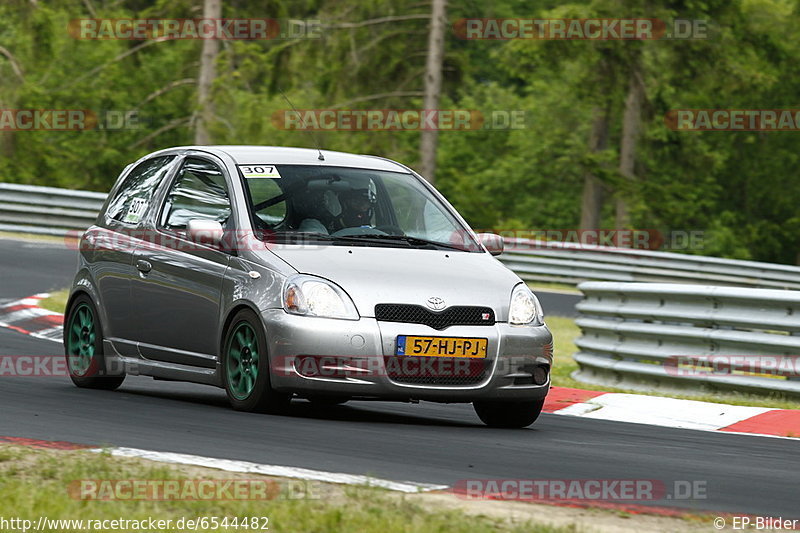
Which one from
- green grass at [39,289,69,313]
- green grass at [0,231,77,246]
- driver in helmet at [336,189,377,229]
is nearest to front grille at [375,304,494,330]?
driver in helmet at [336,189,377,229]

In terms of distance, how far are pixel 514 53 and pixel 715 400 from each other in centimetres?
2730

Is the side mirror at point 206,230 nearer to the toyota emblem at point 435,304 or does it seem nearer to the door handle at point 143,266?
the door handle at point 143,266

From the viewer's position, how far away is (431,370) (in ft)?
27.9

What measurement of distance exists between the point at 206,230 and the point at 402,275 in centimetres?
131

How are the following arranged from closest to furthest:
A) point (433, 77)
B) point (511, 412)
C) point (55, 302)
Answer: point (511, 412) < point (55, 302) < point (433, 77)

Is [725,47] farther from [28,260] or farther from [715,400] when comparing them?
[715,400]

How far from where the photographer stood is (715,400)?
11.5 meters

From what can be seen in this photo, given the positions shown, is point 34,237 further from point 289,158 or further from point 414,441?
point 414,441

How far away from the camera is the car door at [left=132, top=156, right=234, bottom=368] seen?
30.2 feet

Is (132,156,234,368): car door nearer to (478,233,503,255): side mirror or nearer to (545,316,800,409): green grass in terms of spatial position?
(478,233,503,255): side mirror

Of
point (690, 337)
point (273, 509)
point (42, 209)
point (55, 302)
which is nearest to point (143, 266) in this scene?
point (273, 509)

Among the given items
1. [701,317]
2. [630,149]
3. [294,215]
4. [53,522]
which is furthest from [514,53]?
[53,522]

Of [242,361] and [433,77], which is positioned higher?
[433,77]

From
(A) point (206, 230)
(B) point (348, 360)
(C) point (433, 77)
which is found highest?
(C) point (433, 77)
